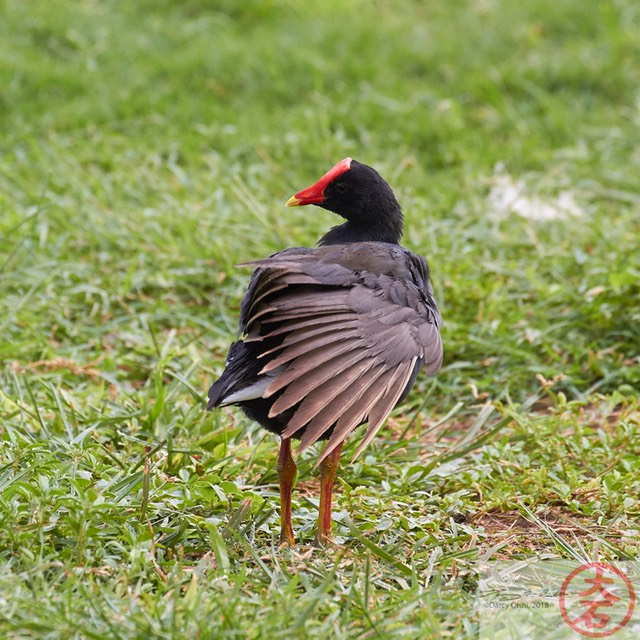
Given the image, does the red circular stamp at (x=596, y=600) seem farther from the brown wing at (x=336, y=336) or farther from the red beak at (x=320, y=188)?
the red beak at (x=320, y=188)

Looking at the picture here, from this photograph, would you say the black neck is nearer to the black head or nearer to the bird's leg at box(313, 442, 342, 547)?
the black head

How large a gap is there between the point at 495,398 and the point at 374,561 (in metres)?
1.78

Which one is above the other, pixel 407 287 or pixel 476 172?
pixel 407 287

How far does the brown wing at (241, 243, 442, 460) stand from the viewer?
10.3 feet

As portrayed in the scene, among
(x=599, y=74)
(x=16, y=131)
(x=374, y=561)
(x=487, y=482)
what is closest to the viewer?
(x=374, y=561)

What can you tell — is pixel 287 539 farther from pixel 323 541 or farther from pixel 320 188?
pixel 320 188

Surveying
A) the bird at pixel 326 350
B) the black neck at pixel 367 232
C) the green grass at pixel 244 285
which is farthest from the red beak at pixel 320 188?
the green grass at pixel 244 285

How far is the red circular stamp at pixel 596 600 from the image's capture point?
2.81 metres

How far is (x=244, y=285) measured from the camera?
17.6 feet

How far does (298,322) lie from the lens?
129 inches

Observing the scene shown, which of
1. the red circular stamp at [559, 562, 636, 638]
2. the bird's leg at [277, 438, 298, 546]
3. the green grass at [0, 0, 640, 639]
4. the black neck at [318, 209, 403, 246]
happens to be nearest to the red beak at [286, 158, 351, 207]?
the black neck at [318, 209, 403, 246]

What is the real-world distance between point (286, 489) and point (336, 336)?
0.56 metres

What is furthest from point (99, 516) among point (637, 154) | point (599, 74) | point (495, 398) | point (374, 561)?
point (599, 74)

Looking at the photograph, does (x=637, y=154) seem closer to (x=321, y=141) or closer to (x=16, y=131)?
(x=321, y=141)
